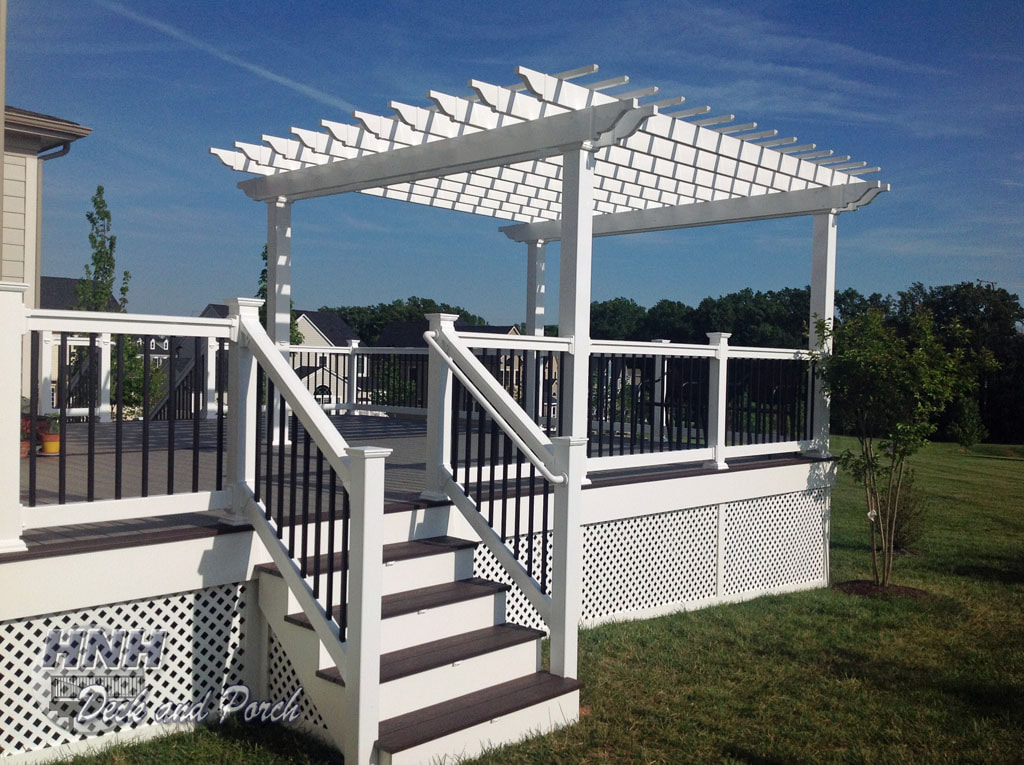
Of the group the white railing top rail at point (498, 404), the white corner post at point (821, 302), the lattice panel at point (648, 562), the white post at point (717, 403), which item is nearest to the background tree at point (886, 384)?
the white corner post at point (821, 302)

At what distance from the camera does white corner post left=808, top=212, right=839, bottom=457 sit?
8953 millimetres

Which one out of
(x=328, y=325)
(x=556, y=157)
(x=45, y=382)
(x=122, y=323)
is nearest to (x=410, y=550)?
(x=122, y=323)

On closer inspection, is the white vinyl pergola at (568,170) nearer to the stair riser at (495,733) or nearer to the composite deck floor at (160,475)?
the composite deck floor at (160,475)

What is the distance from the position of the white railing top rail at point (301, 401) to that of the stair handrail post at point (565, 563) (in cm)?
123

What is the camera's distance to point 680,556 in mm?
7535

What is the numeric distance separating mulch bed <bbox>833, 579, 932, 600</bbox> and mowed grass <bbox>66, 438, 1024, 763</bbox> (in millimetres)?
129

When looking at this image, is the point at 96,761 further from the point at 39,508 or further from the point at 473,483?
the point at 473,483

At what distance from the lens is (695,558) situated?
7684 mm

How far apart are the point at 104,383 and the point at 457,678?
7.10 m

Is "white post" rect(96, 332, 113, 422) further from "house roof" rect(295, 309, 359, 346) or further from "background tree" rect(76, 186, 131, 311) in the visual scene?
"house roof" rect(295, 309, 359, 346)

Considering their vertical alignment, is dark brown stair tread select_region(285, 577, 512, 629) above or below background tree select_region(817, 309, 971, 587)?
below

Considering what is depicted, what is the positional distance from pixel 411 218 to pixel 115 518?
45.9 metres

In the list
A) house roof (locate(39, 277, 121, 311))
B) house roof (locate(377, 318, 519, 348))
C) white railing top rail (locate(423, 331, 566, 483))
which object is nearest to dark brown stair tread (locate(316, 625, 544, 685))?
white railing top rail (locate(423, 331, 566, 483))

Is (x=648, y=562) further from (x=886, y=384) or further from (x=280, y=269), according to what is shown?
(x=280, y=269)
